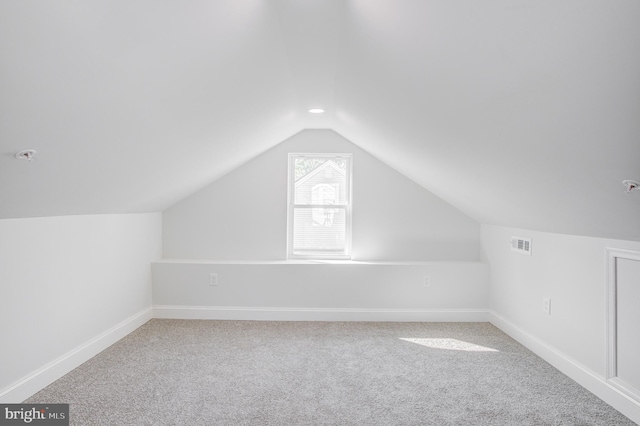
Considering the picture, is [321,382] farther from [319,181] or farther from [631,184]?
[319,181]

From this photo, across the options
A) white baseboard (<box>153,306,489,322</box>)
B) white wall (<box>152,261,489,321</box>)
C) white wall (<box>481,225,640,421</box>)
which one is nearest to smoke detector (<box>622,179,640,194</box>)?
white wall (<box>481,225,640,421</box>)

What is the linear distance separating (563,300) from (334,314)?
219cm

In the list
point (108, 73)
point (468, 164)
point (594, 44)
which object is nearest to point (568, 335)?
point (468, 164)

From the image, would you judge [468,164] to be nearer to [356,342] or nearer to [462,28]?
[462,28]

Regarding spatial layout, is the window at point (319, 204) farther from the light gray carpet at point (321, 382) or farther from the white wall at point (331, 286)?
the light gray carpet at point (321, 382)

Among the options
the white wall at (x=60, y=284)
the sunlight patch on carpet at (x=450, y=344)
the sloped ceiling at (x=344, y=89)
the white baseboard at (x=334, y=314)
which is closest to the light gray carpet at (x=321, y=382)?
the sunlight patch on carpet at (x=450, y=344)

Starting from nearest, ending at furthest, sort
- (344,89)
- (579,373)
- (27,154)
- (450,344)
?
(27,154) → (579,373) → (344,89) → (450,344)

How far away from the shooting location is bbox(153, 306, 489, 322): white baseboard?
173 inches

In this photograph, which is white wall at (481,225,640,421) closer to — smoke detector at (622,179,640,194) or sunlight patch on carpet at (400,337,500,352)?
sunlight patch on carpet at (400,337,500,352)

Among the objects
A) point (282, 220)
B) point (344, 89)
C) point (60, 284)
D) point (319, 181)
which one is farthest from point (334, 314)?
point (60, 284)

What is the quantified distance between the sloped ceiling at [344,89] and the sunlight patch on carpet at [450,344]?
118 centimetres

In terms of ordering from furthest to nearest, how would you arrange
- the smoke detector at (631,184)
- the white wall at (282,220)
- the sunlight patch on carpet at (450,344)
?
the white wall at (282,220) < the sunlight patch on carpet at (450,344) < the smoke detector at (631,184)

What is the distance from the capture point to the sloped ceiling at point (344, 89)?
1.25 metres

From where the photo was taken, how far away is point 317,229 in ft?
15.9
